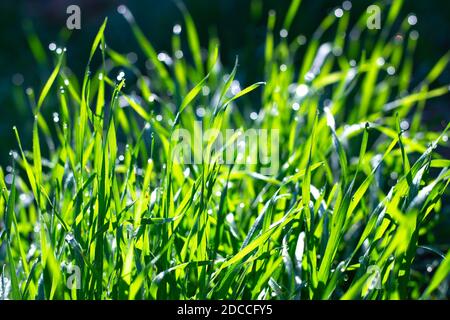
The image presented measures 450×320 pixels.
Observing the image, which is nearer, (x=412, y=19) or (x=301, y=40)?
(x=301, y=40)

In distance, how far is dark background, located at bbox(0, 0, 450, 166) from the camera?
96.0 inches

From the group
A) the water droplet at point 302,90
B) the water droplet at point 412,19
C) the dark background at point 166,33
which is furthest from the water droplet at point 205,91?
the water droplet at point 412,19

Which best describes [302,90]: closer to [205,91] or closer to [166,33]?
[205,91]

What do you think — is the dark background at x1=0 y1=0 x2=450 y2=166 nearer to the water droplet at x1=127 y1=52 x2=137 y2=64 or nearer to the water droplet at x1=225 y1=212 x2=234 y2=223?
the water droplet at x1=127 y1=52 x2=137 y2=64

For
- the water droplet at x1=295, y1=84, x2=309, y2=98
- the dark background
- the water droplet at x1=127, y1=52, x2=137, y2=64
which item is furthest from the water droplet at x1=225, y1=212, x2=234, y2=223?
the water droplet at x1=127, y1=52, x2=137, y2=64

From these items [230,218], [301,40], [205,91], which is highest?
[301,40]

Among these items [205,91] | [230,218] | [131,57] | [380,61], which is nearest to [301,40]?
[380,61]

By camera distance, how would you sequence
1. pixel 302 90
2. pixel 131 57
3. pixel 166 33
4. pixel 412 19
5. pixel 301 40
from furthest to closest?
pixel 166 33
pixel 131 57
pixel 412 19
pixel 301 40
pixel 302 90

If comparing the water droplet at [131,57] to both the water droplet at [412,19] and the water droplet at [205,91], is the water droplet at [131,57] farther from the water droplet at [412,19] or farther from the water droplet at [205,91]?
the water droplet at [412,19]

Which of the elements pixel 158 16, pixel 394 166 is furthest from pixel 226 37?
pixel 394 166

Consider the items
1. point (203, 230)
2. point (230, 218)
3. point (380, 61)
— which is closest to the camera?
point (203, 230)

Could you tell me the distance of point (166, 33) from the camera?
9.16 ft

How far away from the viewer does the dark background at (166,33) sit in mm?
2438

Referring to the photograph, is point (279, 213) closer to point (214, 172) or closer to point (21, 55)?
point (214, 172)
